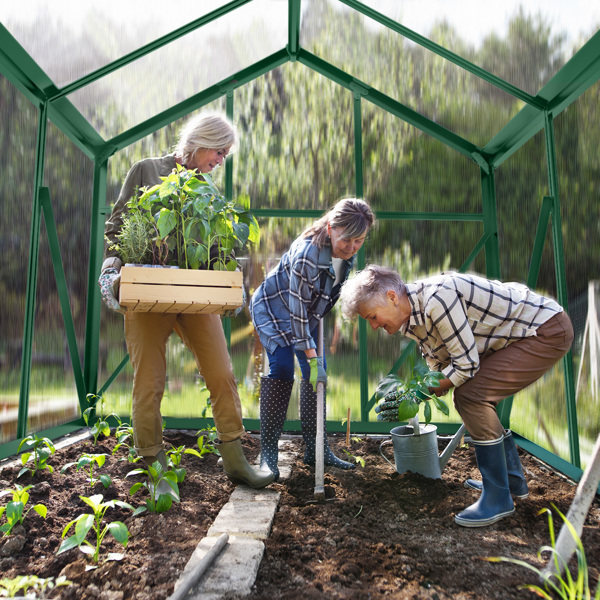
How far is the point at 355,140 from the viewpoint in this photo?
3.66 meters

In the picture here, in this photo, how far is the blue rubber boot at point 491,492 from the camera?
6.24 feet

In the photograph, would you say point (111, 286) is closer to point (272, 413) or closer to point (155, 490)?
point (155, 490)

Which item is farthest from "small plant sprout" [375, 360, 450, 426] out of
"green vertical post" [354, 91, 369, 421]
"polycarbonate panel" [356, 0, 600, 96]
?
"polycarbonate panel" [356, 0, 600, 96]

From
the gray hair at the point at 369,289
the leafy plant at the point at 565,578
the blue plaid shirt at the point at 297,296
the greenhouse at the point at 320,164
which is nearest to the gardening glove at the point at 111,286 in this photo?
the greenhouse at the point at 320,164

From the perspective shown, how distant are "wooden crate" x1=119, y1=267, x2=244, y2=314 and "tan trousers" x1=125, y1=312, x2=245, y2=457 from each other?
238 mm

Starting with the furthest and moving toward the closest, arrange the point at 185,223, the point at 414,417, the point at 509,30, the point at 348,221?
the point at 509,30 < the point at 414,417 < the point at 348,221 < the point at 185,223

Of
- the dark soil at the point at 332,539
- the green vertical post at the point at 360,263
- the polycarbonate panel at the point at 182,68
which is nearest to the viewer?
the dark soil at the point at 332,539

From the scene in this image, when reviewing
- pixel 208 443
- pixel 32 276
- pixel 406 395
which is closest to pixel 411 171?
pixel 406 395

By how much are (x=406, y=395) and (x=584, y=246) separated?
116 cm

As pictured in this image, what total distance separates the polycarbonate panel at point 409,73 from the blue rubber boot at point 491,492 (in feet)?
6.91

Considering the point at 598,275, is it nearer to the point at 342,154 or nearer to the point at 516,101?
the point at 516,101

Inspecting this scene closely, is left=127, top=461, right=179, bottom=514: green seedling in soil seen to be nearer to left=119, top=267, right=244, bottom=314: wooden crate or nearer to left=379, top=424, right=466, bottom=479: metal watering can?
left=119, top=267, right=244, bottom=314: wooden crate

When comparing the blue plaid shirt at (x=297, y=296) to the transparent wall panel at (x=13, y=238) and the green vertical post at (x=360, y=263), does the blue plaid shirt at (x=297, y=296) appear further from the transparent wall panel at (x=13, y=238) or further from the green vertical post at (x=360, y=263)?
the transparent wall panel at (x=13, y=238)

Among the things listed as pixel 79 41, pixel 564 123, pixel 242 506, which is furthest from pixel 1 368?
pixel 564 123
